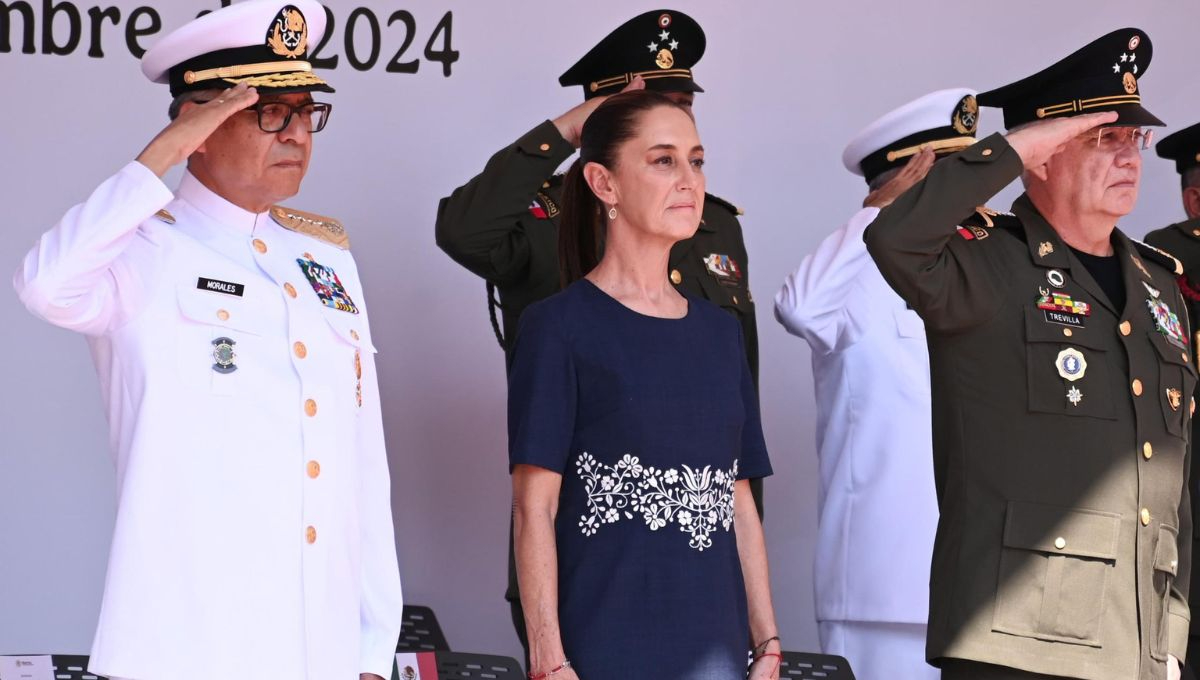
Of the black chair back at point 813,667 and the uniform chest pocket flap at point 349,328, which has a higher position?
the uniform chest pocket flap at point 349,328

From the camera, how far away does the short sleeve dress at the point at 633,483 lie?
297 centimetres

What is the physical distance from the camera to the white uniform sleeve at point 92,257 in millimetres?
2704

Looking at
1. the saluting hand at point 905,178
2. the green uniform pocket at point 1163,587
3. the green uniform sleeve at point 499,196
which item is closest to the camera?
the green uniform pocket at point 1163,587

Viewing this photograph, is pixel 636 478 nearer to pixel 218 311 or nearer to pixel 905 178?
pixel 218 311

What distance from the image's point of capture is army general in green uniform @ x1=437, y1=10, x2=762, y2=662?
3.92 metres

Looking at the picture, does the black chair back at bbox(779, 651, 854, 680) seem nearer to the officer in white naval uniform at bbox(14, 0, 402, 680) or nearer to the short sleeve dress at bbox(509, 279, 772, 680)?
the short sleeve dress at bbox(509, 279, 772, 680)

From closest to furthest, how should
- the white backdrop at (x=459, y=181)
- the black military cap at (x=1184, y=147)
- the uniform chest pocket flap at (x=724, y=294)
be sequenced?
the uniform chest pocket flap at (x=724, y=294) → the white backdrop at (x=459, y=181) → the black military cap at (x=1184, y=147)

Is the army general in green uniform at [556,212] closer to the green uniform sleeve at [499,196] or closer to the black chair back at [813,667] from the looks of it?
the green uniform sleeve at [499,196]

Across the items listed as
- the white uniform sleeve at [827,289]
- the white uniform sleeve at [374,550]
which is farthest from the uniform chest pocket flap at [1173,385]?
the white uniform sleeve at [374,550]

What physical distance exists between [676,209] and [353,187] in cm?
196

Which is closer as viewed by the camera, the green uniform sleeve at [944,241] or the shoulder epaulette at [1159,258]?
the green uniform sleeve at [944,241]

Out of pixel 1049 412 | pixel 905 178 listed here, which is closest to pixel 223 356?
pixel 1049 412

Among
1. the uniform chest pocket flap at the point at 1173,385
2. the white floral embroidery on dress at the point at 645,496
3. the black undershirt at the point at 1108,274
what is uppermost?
the black undershirt at the point at 1108,274

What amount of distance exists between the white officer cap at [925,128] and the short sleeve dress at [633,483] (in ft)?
5.43
